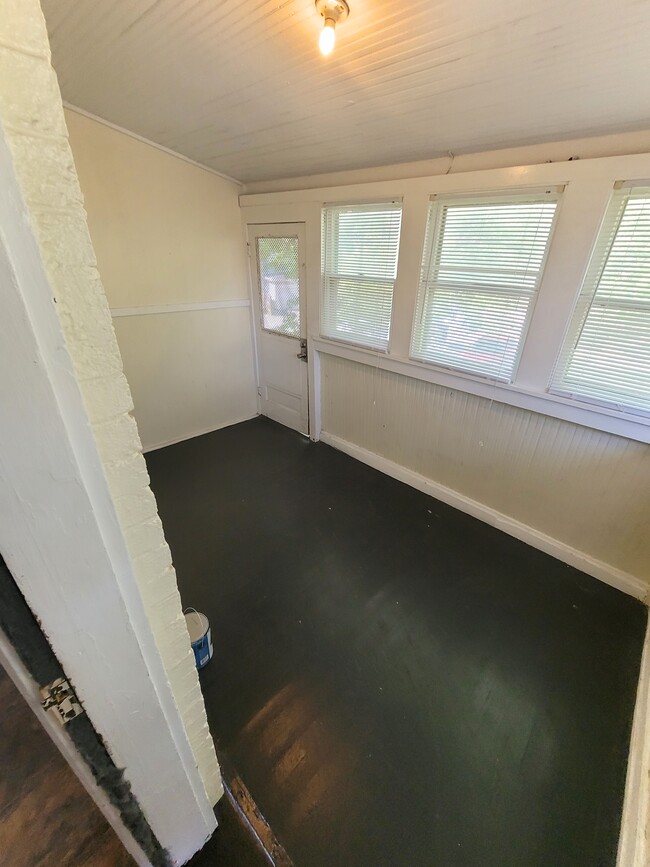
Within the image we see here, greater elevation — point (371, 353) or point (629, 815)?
point (371, 353)

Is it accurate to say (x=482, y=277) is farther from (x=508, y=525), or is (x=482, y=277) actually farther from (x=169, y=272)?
(x=169, y=272)

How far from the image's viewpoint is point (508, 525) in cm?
255

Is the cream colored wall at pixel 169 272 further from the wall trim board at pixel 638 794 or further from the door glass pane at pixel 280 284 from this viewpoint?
the wall trim board at pixel 638 794

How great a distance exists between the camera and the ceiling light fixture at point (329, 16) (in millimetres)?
1204

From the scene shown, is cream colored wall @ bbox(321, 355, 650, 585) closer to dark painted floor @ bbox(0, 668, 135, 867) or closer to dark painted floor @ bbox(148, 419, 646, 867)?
dark painted floor @ bbox(148, 419, 646, 867)

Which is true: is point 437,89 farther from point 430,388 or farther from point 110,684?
point 110,684

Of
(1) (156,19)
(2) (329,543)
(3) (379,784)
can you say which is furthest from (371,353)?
(3) (379,784)

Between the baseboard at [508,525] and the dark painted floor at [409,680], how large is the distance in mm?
83

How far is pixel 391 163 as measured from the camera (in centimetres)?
240

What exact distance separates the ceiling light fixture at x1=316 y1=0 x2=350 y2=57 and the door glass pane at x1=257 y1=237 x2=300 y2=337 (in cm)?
192

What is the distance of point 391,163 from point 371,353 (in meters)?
1.29

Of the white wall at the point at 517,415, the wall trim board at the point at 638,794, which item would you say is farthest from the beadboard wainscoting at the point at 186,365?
the wall trim board at the point at 638,794

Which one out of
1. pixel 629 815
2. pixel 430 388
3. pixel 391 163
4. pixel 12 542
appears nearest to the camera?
pixel 12 542

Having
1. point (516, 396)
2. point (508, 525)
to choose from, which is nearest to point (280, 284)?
point (516, 396)
